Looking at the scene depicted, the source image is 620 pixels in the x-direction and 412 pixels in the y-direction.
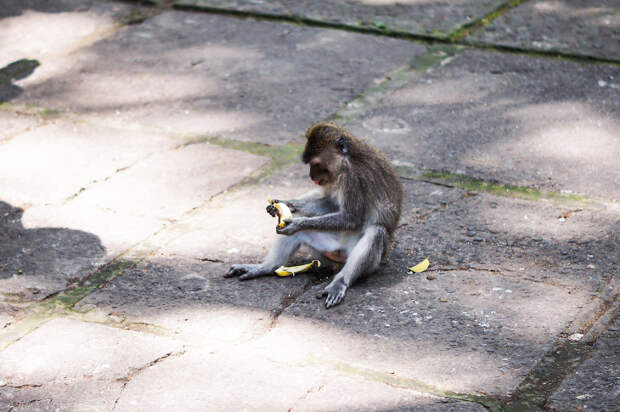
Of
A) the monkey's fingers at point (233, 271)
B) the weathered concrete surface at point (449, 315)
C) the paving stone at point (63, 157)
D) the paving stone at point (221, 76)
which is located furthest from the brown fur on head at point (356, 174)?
the paving stone at point (63, 157)

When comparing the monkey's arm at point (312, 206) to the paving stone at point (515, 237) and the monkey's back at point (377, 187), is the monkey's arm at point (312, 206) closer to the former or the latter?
the monkey's back at point (377, 187)

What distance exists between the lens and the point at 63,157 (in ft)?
16.9

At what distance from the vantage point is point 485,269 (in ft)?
12.9

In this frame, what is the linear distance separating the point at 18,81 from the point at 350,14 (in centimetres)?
259

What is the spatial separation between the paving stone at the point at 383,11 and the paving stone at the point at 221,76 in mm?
207

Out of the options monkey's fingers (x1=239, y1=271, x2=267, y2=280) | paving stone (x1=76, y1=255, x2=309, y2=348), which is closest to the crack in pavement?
paving stone (x1=76, y1=255, x2=309, y2=348)

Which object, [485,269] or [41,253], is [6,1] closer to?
[41,253]

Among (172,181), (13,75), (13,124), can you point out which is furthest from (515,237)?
(13,75)

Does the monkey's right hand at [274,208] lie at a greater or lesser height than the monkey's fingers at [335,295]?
greater

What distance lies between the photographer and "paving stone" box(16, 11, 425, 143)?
18.3 ft

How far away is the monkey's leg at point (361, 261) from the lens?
377cm

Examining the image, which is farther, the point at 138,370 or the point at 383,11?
the point at 383,11

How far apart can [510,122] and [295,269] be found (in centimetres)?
199

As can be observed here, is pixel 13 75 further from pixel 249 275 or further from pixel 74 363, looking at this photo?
pixel 74 363
